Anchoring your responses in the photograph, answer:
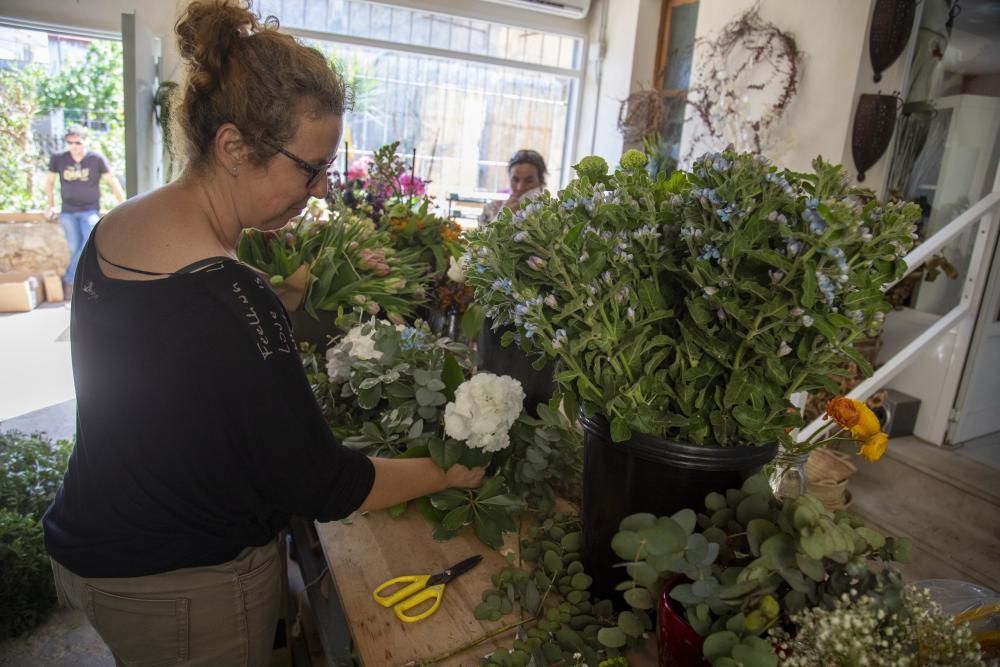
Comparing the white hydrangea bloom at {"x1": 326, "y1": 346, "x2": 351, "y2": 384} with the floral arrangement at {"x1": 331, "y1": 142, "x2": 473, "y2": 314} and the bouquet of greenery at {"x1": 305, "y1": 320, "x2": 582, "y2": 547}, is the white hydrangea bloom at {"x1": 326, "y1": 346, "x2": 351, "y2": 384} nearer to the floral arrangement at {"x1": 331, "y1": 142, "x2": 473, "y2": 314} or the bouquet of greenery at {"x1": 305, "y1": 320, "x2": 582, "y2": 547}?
the bouquet of greenery at {"x1": 305, "y1": 320, "x2": 582, "y2": 547}

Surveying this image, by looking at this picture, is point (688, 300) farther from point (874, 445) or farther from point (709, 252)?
point (874, 445)

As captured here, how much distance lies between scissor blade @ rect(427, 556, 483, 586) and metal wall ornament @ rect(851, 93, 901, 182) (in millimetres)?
3513

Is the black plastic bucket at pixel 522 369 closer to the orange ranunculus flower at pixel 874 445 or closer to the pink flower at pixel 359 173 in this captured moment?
the orange ranunculus flower at pixel 874 445

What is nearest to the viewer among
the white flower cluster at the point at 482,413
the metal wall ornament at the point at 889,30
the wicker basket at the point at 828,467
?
the white flower cluster at the point at 482,413

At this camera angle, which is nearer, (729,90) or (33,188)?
(729,90)

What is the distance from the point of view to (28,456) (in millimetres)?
2379

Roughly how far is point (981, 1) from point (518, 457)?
13.2ft

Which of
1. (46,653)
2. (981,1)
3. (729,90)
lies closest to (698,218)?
(46,653)

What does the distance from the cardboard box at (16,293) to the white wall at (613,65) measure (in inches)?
199

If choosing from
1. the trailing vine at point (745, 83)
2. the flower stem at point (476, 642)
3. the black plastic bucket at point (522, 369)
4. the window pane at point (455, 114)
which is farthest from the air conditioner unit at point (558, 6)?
the flower stem at point (476, 642)

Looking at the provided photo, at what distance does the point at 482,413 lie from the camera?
3.26ft

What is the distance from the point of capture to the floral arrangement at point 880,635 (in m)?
0.56

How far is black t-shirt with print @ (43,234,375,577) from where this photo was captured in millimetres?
812

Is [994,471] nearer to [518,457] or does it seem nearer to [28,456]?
[518,457]
